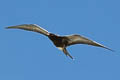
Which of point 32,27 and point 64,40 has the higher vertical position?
point 32,27

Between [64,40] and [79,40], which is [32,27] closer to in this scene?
[64,40]

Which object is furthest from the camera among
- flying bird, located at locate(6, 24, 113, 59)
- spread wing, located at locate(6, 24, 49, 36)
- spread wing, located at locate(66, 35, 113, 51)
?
spread wing, located at locate(6, 24, 49, 36)

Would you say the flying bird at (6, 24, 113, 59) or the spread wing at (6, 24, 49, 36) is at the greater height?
the spread wing at (6, 24, 49, 36)

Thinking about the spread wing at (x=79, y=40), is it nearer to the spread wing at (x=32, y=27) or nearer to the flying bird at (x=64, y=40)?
the flying bird at (x=64, y=40)

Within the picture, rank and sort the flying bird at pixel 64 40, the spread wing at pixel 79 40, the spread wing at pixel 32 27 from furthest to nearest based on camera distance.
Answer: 1. the spread wing at pixel 32 27
2. the flying bird at pixel 64 40
3. the spread wing at pixel 79 40

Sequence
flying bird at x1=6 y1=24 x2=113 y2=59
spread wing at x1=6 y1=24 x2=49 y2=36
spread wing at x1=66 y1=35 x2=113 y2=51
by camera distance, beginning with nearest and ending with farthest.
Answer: spread wing at x1=66 y1=35 x2=113 y2=51 < flying bird at x1=6 y1=24 x2=113 y2=59 < spread wing at x1=6 y1=24 x2=49 y2=36

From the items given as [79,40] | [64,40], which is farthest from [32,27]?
[79,40]

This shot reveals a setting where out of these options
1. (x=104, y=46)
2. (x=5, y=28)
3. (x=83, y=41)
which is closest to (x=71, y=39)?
(x=83, y=41)

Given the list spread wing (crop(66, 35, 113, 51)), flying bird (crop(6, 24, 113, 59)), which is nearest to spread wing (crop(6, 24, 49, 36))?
flying bird (crop(6, 24, 113, 59))

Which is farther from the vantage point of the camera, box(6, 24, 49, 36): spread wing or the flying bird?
box(6, 24, 49, 36): spread wing

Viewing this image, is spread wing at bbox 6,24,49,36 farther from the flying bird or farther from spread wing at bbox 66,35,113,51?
spread wing at bbox 66,35,113,51

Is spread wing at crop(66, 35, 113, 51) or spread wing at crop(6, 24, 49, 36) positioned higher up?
spread wing at crop(6, 24, 49, 36)

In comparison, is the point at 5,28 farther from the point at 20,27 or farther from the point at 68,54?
the point at 68,54

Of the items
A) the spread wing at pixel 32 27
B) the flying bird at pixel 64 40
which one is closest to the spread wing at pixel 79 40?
the flying bird at pixel 64 40
